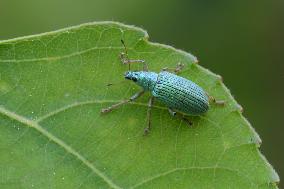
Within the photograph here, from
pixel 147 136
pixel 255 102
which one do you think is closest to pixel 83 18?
pixel 255 102

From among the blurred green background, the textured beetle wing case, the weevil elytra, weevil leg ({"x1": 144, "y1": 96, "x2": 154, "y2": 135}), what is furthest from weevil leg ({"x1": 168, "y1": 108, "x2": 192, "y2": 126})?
the blurred green background

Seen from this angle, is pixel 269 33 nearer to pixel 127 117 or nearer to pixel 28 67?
pixel 127 117

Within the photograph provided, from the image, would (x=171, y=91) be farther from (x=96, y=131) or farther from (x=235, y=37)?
(x=235, y=37)

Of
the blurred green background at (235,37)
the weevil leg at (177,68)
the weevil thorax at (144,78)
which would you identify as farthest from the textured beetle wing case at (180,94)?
the blurred green background at (235,37)

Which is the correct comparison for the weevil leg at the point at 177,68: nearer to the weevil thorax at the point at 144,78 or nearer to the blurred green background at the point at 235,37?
the weevil thorax at the point at 144,78

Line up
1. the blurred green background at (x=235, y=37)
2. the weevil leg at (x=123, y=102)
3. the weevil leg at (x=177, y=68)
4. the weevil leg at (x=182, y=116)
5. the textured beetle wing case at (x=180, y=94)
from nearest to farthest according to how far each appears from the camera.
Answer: the weevil leg at (x=123, y=102), the weevil leg at (x=177, y=68), the weevil leg at (x=182, y=116), the textured beetle wing case at (x=180, y=94), the blurred green background at (x=235, y=37)

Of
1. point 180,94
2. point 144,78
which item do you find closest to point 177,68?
point 144,78

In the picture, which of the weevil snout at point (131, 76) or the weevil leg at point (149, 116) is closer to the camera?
the weevil leg at point (149, 116)

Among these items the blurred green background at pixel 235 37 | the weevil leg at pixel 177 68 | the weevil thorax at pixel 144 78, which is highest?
the weevil leg at pixel 177 68
